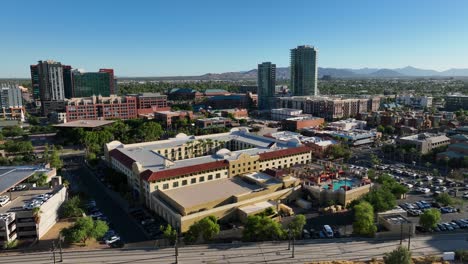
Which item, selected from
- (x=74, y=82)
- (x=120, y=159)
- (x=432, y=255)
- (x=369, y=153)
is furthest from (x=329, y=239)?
(x=74, y=82)

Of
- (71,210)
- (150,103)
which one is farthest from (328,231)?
(150,103)

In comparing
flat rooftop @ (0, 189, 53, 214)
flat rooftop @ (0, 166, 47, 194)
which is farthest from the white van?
flat rooftop @ (0, 166, 47, 194)

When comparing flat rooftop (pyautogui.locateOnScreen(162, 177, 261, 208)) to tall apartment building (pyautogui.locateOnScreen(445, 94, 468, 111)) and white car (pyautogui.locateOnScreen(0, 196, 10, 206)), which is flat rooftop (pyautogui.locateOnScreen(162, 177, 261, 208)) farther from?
tall apartment building (pyautogui.locateOnScreen(445, 94, 468, 111))

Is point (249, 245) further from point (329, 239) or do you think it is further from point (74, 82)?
point (74, 82)

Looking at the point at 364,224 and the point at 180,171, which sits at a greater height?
the point at 180,171

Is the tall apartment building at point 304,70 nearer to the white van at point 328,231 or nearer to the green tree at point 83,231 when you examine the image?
the white van at point 328,231

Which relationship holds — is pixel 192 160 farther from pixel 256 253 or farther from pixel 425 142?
pixel 425 142
